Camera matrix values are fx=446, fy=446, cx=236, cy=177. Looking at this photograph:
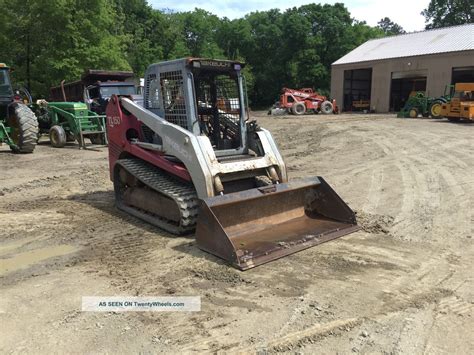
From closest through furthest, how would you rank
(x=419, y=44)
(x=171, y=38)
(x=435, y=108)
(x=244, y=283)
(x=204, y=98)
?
(x=244, y=283), (x=204, y=98), (x=435, y=108), (x=419, y=44), (x=171, y=38)

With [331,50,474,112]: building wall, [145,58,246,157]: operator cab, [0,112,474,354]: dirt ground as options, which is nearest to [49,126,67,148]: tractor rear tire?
[0,112,474,354]: dirt ground

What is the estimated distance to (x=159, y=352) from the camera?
9.97ft

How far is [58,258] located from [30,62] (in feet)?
72.9

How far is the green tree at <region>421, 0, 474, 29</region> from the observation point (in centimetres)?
5084

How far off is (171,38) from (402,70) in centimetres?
2840

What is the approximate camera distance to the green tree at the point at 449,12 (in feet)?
167

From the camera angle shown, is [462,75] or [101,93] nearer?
[101,93]

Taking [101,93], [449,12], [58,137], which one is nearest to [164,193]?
[58,137]

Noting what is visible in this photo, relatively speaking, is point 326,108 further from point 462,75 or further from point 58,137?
point 58,137

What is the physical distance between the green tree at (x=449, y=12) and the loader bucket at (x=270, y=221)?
179 feet

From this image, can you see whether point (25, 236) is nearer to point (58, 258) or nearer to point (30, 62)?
point (58, 258)

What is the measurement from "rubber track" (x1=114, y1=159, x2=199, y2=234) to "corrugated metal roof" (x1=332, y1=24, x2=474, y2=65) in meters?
26.6

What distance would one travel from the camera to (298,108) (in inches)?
1149

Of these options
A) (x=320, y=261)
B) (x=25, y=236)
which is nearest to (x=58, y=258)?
(x=25, y=236)
